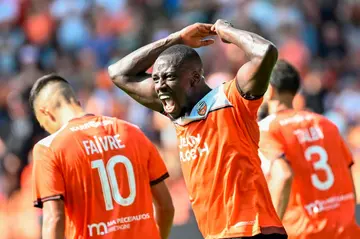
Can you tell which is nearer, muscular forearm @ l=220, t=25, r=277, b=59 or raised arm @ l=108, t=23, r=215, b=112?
muscular forearm @ l=220, t=25, r=277, b=59

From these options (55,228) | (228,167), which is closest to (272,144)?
(228,167)

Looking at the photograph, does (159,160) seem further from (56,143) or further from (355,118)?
(355,118)

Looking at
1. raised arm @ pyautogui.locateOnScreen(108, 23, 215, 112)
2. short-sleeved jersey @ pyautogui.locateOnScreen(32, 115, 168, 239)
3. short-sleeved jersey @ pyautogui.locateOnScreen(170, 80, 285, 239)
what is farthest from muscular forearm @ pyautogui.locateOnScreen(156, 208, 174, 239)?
short-sleeved jersey @ pyautogui.locateOnScreen(170, 80, 285, 239)

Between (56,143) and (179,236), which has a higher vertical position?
(56,143)

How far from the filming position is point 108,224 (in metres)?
7.10

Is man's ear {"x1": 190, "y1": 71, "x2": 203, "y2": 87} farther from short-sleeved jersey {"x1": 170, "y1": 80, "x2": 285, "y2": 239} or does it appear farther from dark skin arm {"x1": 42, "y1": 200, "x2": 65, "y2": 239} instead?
dark skin arm {"x1": 42, "y1": 200, "x2": 65, "y2": 239}

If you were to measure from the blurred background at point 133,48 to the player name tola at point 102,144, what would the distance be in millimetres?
4897

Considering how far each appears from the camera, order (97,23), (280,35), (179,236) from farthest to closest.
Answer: (97,23) < (280,35) < (179,236)

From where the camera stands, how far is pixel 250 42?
621 centimetres

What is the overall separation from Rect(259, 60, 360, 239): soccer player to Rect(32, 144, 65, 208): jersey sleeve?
1821mm

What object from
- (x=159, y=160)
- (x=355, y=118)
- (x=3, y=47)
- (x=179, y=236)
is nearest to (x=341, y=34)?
(x=355, y=118)

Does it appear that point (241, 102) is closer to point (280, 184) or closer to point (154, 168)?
point (154, 168)

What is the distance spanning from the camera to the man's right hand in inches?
273

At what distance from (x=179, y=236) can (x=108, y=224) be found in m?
2.86
